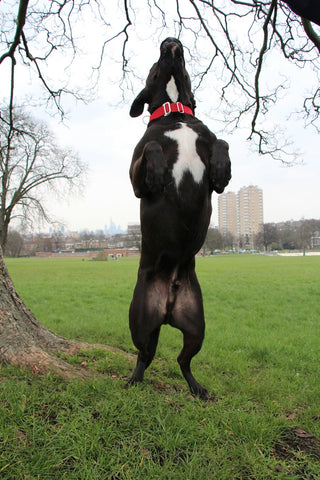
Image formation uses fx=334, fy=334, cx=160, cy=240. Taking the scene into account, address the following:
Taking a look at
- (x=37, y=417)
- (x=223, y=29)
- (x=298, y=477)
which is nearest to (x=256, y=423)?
(x=298, y=477)

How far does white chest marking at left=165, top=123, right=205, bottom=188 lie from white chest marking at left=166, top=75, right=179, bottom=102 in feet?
1.28

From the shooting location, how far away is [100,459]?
6.74ft

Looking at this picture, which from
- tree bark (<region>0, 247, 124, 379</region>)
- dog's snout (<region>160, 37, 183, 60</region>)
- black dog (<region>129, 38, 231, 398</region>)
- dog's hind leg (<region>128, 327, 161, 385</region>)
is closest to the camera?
black dog (<region>129, 38, 231, 398</region>)

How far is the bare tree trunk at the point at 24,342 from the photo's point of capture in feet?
10.3

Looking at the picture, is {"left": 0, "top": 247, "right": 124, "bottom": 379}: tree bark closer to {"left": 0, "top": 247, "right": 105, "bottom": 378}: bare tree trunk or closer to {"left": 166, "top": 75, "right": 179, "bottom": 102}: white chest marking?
{"left": 0, "top": 247, "right": 105, "bottom": 378}: bare tree trunk

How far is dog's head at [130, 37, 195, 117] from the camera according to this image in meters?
2.75

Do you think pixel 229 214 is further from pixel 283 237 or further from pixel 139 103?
pixel 139 103

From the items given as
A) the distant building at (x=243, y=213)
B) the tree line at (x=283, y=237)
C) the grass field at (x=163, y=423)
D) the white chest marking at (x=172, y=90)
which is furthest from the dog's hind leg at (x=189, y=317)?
the distant building at (x=243, y=213)

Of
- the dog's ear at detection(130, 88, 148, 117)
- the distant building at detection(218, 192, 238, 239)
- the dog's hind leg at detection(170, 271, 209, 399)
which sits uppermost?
the distant building at detection(218, 192, 238, 239)

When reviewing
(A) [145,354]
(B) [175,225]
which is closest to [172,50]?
(B) [175,225]

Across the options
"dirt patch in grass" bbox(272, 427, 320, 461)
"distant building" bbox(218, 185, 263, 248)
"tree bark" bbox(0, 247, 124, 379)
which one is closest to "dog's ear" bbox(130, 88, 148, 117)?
"tree bark" bbox(0, 247, 124, 379)

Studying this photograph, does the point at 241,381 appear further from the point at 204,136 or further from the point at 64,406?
the point at 204,136

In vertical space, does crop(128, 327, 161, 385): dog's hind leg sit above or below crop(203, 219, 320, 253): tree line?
below

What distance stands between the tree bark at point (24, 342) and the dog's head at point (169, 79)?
7.82 ft
